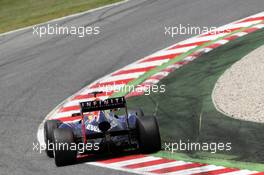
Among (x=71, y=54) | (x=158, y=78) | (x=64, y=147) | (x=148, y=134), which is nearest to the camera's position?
(x=64, y=147)

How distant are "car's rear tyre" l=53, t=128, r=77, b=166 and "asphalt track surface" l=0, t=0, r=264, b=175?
510mm

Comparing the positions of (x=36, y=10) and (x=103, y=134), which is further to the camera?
(x=36, y=10)

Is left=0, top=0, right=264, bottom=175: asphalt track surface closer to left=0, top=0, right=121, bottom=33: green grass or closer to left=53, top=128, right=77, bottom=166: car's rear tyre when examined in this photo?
left=53, top=128, right=77, bottom=166: car's rear tyre

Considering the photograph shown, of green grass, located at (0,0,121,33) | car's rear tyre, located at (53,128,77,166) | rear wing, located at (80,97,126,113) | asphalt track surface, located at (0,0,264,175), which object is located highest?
green grass, located at (0,0,121,33)

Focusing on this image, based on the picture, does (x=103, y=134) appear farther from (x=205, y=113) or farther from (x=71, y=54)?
(x=71, y=54)

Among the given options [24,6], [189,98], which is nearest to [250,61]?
[189,98]

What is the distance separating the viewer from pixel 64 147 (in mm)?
14641

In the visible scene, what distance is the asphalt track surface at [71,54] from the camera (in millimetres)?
17953

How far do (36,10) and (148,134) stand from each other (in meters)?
18.6

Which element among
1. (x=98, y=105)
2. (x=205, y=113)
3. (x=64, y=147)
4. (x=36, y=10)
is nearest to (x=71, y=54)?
(x=36, y=10)

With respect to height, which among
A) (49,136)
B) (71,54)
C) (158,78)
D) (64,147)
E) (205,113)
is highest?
(71,54)

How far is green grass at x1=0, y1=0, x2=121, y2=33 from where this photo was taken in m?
30.3

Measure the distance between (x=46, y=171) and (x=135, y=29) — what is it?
12809mm

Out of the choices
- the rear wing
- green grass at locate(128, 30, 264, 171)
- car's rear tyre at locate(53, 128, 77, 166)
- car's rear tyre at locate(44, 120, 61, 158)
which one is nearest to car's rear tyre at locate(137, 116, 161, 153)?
green grass at locate(128, 30, 264, 171)
